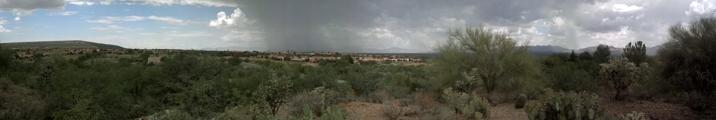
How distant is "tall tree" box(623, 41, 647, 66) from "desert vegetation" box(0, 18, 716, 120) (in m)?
10.9

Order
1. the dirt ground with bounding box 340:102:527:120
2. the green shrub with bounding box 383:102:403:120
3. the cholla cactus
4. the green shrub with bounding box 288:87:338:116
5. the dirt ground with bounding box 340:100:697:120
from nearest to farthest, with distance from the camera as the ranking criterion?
the green shrub with bounding box 288:87:338:116, the dirt ground with bounding box 340:100:697:120, the dirt ground with bounding box 340:102:527:120, the green shrub with bounding box 383:102:403:120, the cholla cactus

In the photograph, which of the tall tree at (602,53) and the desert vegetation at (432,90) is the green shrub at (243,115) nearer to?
the desert vegetation at (432,90)

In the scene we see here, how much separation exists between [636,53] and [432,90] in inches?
726

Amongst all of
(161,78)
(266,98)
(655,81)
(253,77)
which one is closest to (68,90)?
(161,78)

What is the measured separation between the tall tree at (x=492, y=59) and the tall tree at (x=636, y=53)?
15685 mm

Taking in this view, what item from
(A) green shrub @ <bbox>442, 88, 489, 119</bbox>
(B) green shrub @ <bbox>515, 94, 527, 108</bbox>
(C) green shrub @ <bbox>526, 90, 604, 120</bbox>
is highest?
(C) green shrub @ <bbox>526, 90, 604, 120</bbox>

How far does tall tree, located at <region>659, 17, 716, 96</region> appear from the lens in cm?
1834

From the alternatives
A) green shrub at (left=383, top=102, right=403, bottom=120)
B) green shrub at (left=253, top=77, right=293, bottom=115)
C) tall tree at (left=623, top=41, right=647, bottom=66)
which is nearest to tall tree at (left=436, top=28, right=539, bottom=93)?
green shrub at (left=383, top=102, right=403, bottom=120)

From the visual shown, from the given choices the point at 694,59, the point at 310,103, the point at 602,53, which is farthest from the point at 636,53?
the point at 310,103

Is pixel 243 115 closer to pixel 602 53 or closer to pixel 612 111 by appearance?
pixel 612 111

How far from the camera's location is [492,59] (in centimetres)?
2361

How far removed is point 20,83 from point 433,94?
54.1ft

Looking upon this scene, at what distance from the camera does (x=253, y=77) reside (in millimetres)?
24531

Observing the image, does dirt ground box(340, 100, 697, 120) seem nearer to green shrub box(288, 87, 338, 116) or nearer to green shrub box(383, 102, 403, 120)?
green shrub box(383, 102, 403, 120)
